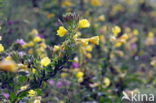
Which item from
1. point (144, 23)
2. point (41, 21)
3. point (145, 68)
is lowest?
point (145, 68)

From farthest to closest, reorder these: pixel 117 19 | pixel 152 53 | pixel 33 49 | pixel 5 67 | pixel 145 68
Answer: pixel 117 19 < pixel 152 53 < pixel 145 68 < pixel 33 49 < pixel 5 67

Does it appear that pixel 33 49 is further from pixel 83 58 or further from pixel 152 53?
pixel 152 53

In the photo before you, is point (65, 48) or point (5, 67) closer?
point (5, 67)

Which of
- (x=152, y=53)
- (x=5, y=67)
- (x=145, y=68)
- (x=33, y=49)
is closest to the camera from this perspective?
(x=5, y=67)

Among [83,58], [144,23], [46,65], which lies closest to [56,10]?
[83,58]

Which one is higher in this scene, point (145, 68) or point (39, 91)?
point (39, 91)

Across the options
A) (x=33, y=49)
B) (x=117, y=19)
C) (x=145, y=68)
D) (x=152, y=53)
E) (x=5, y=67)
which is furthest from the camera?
(x=117, y=19)

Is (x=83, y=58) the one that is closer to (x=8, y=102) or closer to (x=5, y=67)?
(x=8, y=102)

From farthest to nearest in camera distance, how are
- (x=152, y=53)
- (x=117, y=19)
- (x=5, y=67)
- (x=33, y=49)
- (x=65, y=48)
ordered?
(x=117, y=19)
(x=152, y=53)
(x=33, y=49)
(x=65, y=48)
(x=5, y=67)

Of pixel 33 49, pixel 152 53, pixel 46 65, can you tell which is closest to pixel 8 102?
pixel 46 65
